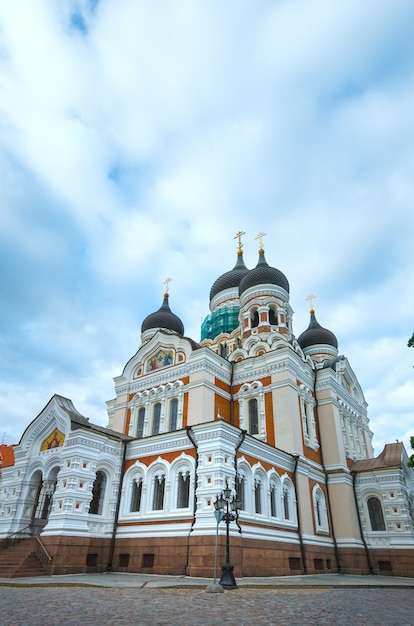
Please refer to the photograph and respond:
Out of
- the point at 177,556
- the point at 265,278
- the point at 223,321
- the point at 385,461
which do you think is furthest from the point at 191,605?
the point at 223,321

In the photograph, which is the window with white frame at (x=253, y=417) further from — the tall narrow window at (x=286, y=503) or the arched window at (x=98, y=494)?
the arched window at (x=98, y=494)

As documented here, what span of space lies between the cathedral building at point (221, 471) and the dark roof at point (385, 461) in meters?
0.08

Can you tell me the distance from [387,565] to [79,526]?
14.5 metres

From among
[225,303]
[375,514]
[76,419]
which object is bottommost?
[375,514]

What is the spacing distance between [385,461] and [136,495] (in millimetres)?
13210

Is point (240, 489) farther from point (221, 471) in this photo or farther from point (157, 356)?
point (157, 356)

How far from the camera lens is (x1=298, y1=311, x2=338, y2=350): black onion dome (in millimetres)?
31359

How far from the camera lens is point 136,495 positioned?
55.7ft

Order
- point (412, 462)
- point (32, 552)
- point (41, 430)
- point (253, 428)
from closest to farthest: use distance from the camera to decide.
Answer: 1. point (412, 462)
2. point (32, 552)
3. point (41, 430)
4. point (253, 428)

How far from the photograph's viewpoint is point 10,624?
5688 millimetres

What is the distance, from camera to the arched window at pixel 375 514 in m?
21.3

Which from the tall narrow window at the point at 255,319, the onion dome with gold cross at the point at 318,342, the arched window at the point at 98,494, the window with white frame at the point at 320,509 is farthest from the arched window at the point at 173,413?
the onion dome with gold cross at the point at 318,342

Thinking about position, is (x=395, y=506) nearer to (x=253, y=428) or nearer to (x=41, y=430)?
(x=253, y=428)

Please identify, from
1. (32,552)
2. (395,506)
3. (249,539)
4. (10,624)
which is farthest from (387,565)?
(10,624)
